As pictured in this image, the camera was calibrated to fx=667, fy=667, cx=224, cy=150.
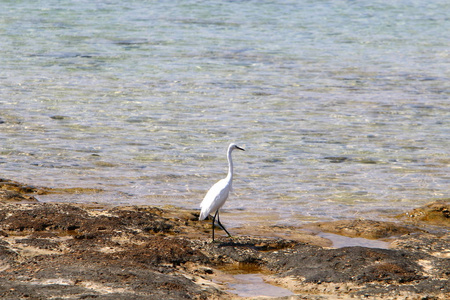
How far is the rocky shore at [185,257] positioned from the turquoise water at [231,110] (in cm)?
103

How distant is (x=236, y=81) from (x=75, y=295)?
11875mm

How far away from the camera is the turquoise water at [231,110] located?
965cm

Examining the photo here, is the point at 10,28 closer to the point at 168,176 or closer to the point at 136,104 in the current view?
the point at 136,104

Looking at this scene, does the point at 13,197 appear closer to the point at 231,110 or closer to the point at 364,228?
the point at 364,228

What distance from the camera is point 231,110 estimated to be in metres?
14.0

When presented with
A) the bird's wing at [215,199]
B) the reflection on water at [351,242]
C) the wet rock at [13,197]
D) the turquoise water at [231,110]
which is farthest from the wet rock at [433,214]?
the wet rock at [13,197]

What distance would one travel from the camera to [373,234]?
7594mm

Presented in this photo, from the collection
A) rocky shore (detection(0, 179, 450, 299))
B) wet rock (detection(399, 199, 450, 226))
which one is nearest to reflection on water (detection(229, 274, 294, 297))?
rocky shore (detection(0, 179, 450, 299))

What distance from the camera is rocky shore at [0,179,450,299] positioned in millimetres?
5332

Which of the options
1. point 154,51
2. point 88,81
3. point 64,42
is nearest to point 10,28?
point 64,42

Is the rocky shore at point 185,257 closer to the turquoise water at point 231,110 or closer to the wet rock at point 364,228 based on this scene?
the wet rock at point 364,228

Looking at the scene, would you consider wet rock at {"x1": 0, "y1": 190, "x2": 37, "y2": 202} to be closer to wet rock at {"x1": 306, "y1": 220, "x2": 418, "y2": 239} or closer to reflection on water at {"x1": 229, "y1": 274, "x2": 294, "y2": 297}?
reflection on water at {"x1": 229, "y1": 274, "x2": 294, "y2": 297}

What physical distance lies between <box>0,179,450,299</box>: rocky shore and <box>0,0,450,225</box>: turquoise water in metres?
1.03

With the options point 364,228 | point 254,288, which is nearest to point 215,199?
point 254,288
